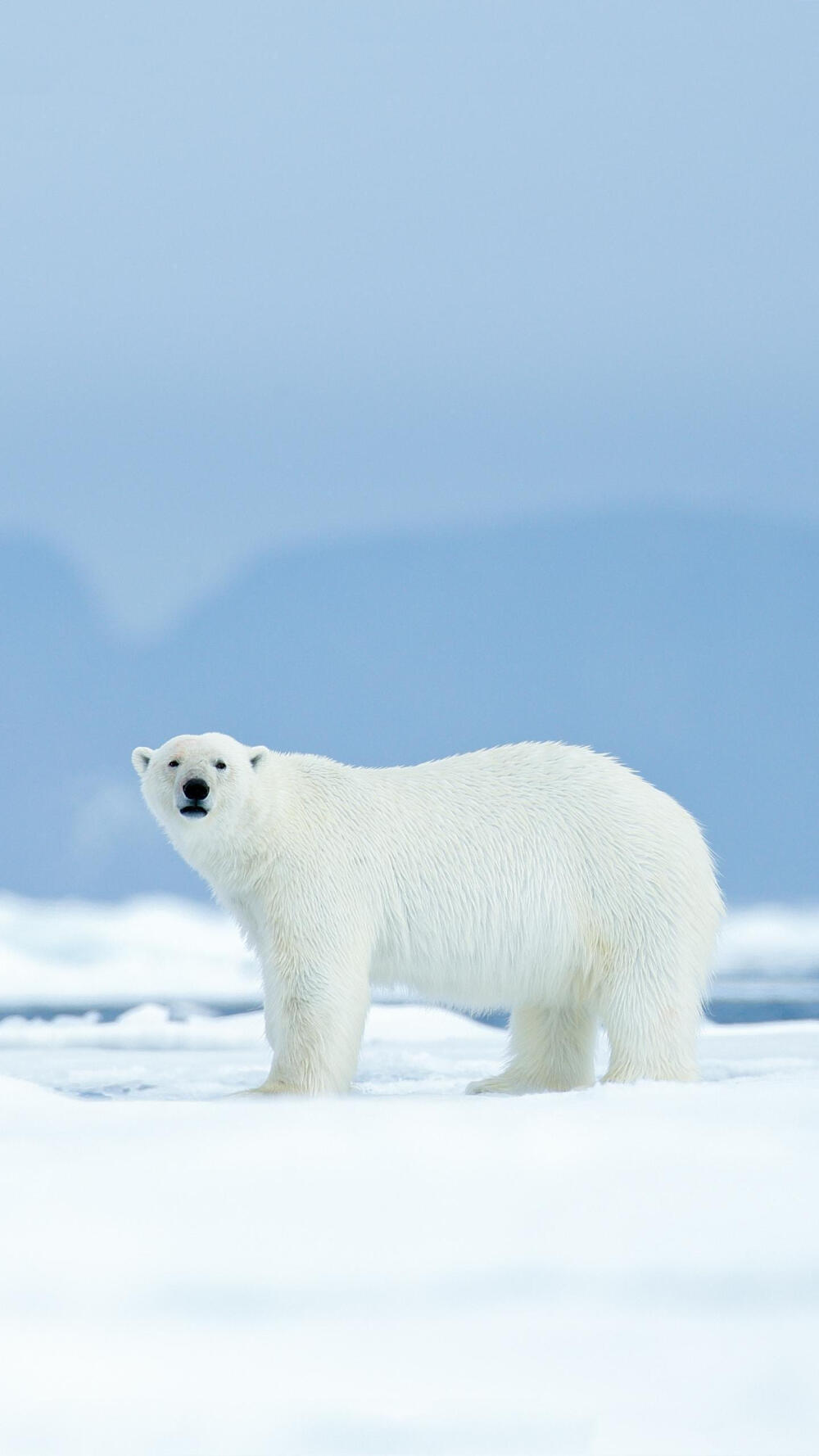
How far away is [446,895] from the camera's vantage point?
4.99 m

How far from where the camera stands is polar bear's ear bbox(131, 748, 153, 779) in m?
5.11

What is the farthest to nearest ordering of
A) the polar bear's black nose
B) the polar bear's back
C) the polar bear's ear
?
the polar bear's ear < the polar bear's back < the polar bear's black nose

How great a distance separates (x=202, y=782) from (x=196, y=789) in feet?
0.11

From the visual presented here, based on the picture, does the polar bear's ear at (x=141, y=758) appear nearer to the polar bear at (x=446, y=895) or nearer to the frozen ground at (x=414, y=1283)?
the polar bear at (x=446, y=895)

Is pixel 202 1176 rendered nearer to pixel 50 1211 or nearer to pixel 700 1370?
pixel 50 1211

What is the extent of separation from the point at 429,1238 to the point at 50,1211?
0.72 metres

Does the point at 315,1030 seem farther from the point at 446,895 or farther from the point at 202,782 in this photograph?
the point at 202,782

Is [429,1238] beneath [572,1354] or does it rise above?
above

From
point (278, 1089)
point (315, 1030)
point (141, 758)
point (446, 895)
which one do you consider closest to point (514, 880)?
point (446, 895)

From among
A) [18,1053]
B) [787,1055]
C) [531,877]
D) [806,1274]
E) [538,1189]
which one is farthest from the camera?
[18,1053]

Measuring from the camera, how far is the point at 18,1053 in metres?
7.75

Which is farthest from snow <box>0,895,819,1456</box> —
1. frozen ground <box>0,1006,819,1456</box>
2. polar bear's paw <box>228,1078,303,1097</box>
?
polar bear's paw <box>228,1078,303,1097</box>

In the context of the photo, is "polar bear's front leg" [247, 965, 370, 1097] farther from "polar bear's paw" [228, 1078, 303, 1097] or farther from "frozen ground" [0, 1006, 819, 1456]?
A: "frozen ground" [0, 1006, 819, 1456]

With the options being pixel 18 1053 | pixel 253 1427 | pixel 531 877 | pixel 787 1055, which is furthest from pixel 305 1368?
pixel 18 1053
